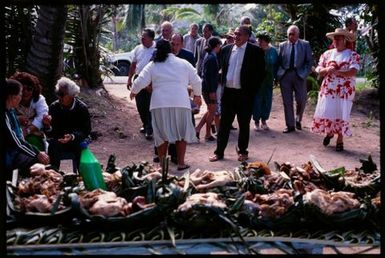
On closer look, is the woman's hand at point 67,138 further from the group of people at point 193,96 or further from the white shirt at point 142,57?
the white shirt at point 142,57

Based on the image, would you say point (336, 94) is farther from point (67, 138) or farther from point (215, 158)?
point (67, 138)

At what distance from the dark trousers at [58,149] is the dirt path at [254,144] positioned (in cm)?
160

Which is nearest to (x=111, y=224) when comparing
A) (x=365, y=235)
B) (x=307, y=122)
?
(x=365, y=235)

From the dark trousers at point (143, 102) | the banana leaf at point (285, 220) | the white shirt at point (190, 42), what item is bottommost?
the dark trousers at point (143, 102)

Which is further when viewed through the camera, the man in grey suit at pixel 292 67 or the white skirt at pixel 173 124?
the man in grey suit at pixel 292 67

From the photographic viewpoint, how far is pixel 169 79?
20.3 feet

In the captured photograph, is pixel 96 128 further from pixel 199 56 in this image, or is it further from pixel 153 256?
pixel 153 256

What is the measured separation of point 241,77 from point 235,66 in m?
0.16

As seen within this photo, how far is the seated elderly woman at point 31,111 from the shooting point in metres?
5.07

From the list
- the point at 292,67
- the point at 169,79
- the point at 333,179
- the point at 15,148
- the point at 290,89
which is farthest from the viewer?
the point at 290,89

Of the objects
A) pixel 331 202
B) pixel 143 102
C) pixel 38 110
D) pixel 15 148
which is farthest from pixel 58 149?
pixel 331 202

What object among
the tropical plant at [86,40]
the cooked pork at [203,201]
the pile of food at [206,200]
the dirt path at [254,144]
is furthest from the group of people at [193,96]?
the tropical plant at [86,40]

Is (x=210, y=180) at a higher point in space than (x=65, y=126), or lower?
higher

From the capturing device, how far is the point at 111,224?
7.97ft
